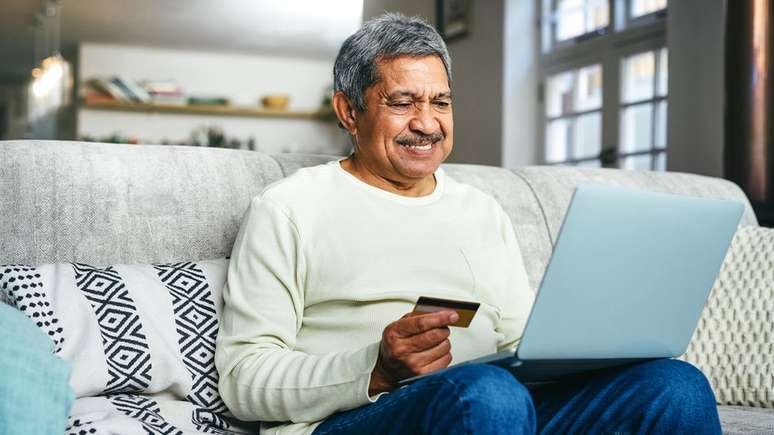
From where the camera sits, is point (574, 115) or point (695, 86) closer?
point (695, 86)

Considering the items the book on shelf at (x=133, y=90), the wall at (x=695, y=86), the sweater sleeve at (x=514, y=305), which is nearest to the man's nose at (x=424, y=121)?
the sweater sleeve at (x=514, y=305)

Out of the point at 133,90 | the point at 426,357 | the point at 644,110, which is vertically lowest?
the point at 426,357

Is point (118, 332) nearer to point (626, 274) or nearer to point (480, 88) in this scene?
point (626, 274)

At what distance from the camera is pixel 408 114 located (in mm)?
1655

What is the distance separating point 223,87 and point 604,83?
15.4 ft

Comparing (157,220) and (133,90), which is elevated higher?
(133,90)

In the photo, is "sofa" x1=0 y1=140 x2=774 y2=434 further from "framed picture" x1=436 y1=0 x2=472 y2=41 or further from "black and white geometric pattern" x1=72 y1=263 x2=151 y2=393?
"framed picture" x1=436 y1=0 x2=472 y2=41

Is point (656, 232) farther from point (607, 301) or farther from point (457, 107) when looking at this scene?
point (457, 107)

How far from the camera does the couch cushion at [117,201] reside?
1625 mm

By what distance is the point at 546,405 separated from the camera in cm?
142

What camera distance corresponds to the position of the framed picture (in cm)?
503

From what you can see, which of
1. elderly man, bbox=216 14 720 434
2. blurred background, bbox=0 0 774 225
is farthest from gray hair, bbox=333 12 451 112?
blurred background, bbox=0 0 774 225

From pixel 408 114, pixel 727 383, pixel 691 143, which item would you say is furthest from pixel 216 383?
pixel 691 143

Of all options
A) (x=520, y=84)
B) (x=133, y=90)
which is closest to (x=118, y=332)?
(x=520, y=84)
